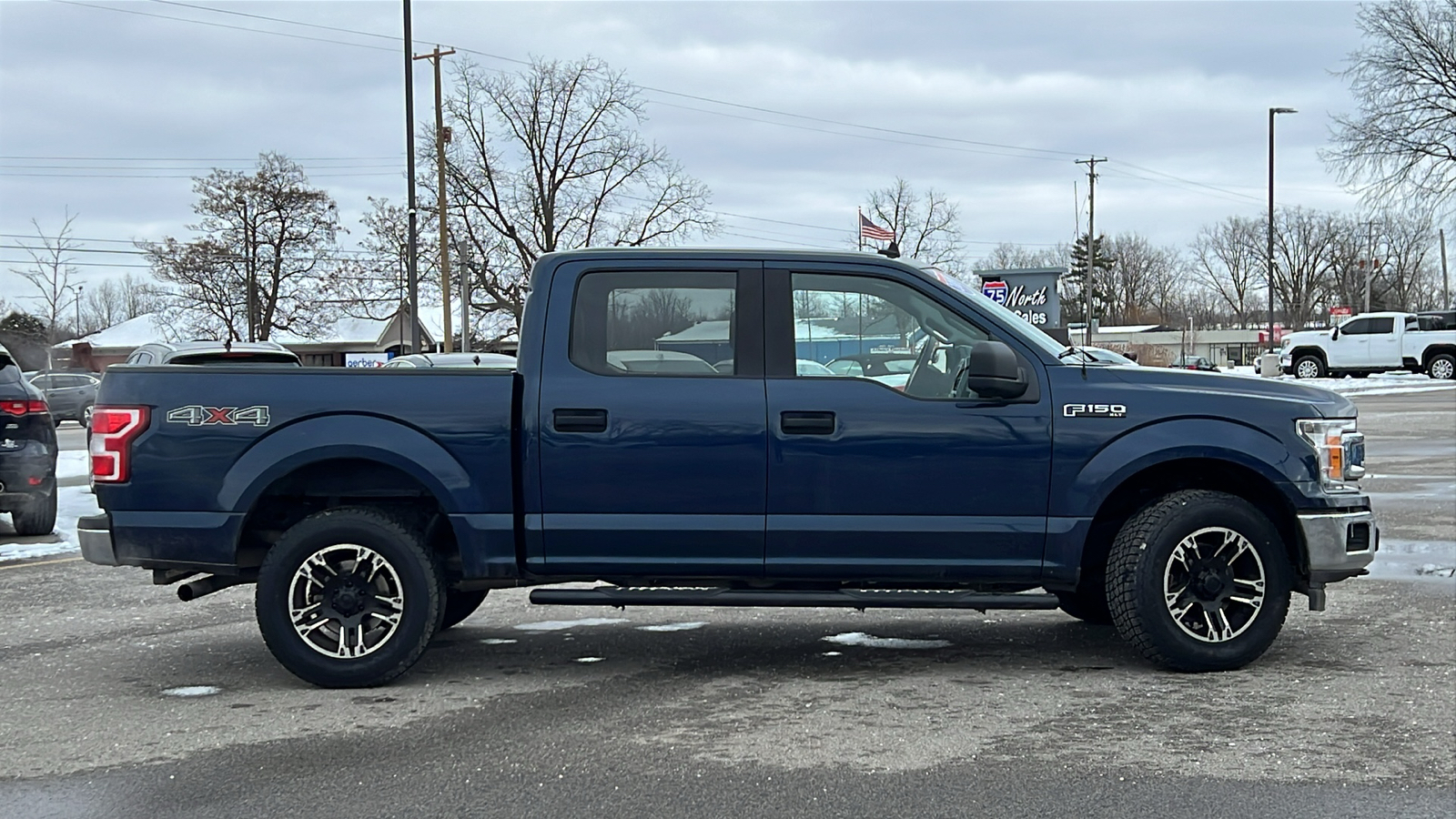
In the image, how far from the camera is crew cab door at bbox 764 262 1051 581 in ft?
Result: 18.8

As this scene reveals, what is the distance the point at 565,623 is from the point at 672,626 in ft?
2.03

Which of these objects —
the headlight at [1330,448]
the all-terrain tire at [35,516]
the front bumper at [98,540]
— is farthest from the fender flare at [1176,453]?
the all-terrain tire at [35,516]

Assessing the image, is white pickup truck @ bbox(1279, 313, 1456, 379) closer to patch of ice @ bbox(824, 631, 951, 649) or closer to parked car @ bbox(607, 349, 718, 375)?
patch of ice @ bbox(824, 631, 951, 649)

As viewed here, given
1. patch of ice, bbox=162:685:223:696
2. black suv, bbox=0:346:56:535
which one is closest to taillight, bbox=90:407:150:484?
patch of ice, bbox=162:685:223:696

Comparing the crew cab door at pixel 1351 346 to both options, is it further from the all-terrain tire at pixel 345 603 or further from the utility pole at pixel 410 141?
the all-terrain tire at pixel 345 603

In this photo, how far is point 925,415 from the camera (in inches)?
226

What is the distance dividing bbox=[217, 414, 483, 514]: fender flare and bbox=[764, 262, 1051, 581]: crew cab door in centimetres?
144

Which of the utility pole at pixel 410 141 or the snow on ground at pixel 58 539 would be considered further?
the utility pole at pixel 410 141

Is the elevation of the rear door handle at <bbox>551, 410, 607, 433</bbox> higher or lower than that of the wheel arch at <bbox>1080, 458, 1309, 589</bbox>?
higher

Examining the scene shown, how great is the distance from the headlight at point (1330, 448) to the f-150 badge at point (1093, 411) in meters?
0.83

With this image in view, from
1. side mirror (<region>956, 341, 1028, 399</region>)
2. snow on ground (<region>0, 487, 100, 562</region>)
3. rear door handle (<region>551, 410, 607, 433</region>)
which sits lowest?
snow on ground (<region>0, 487, 100, 562</region>)

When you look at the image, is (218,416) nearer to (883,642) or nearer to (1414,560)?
(883,642)

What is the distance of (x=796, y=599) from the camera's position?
5762 millimetres

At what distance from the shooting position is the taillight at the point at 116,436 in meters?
5.73
